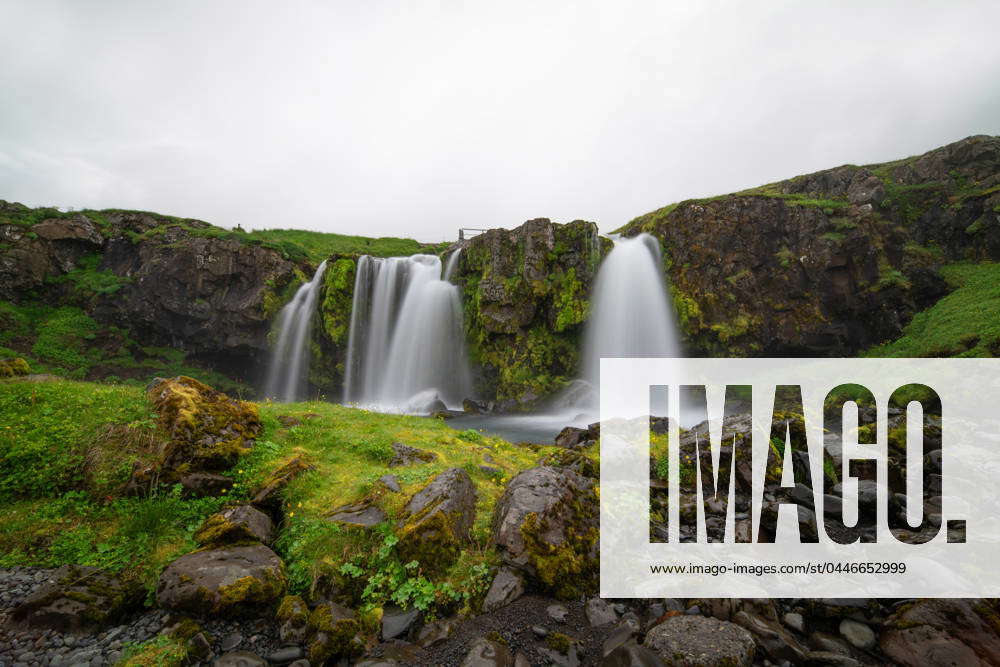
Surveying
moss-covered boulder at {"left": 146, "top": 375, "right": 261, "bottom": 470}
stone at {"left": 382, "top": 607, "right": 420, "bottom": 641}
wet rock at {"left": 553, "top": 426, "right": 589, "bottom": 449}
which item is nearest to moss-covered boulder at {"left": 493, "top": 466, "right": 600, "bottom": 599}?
stone at {"left": 382, "top": 607, "right": 420, "bottom": 641}

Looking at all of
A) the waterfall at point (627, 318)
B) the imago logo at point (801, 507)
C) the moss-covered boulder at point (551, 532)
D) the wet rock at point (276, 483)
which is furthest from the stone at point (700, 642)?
the waterfall at point (627, 318)

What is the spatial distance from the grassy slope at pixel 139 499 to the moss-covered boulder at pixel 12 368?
2423 millimetres

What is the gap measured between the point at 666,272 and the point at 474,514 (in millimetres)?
23588

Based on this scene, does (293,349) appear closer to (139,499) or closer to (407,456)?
(407,456)

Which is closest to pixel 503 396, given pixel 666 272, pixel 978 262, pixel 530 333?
pixel 530 333

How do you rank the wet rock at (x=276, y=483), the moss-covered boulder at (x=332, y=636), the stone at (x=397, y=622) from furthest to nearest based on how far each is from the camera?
the wet rock at (x=276, y=483), the stone at (x=397, y=622), the moss-covered boulder at (x=332, y=636)

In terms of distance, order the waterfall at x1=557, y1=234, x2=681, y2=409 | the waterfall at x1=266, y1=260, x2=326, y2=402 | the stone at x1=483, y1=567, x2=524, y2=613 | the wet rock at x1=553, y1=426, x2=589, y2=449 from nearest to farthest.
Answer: the stone at x1=483, y1=567, x2=524, y2=613, the wet rock at x1=553, y1=426, x2=589, y2=449, the waterfall at x1=557, y1=234, x2=681, y2=409, the waterfall at x1=266, y1=260, x2=326, y2=402

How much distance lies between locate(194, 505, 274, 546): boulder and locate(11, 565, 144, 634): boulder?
744mm

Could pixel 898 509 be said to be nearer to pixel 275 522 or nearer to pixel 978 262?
pixel 275 522

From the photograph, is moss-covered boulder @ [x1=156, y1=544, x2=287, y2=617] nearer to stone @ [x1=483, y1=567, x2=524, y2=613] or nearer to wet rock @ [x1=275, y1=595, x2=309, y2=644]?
wet rock @ [x1=275, y1=595, x2=309, y2=644]

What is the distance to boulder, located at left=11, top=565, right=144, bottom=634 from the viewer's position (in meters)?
3.69

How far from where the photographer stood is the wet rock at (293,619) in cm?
373

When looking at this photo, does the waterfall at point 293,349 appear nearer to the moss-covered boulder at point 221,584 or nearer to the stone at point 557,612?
the moss-covered boulder at point 221,584

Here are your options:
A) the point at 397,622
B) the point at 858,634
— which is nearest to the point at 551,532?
the point at 397,622
